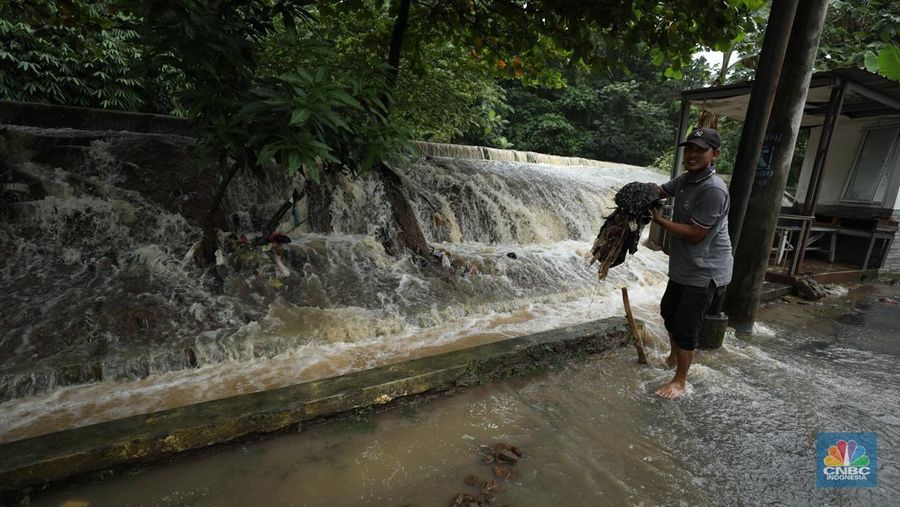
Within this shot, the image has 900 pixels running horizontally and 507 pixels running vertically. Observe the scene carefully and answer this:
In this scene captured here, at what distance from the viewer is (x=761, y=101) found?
3725mm

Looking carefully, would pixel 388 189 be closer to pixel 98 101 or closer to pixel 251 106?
pixel 251 106

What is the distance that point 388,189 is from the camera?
21.5ft

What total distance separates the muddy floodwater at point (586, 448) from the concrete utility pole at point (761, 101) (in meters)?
1.58

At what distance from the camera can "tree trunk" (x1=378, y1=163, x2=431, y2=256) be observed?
6.16m

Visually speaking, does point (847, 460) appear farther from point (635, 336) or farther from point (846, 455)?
point (635, 336)

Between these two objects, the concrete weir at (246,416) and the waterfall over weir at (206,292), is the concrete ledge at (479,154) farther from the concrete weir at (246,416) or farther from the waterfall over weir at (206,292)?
the concrete weir at (246,416)

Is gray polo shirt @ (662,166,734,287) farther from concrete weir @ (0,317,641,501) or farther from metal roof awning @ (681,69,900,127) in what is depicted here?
metal roof awning @ (681,69,900,127)

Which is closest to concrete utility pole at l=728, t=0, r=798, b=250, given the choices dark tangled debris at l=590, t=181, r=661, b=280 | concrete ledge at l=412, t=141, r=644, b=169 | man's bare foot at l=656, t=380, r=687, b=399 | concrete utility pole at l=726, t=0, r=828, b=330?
concrete utility pole at l=726, t=0, r=828, b=330

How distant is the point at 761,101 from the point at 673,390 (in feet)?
8.79

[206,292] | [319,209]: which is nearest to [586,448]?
[206,292]

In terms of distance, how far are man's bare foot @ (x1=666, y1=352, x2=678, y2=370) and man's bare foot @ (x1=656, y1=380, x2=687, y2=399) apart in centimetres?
39

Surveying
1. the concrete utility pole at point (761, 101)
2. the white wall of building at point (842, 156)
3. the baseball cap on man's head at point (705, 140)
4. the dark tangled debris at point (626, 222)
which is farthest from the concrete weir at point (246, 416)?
the white wall of building at point (842, 156)

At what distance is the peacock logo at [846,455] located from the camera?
243 cm

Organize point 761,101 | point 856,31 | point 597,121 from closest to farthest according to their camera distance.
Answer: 1. point 761,101
2. point 856,31
3. point 597,121
